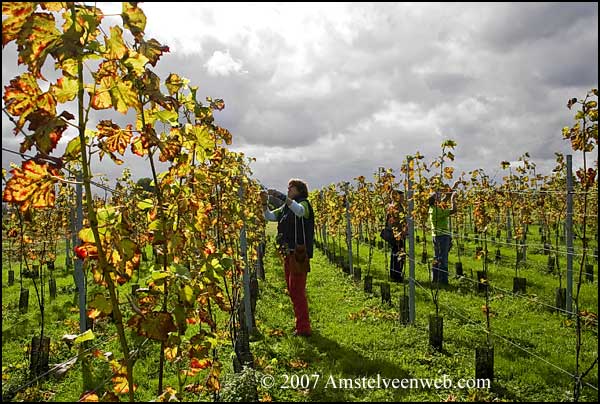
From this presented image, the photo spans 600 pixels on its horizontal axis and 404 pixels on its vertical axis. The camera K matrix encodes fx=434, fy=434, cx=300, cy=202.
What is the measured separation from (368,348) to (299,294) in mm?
1083

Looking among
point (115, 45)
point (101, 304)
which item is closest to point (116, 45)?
point (115, 45)

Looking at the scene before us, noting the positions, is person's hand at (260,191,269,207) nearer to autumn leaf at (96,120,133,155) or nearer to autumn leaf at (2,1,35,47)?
autumn leaf at (96,120,133,155)

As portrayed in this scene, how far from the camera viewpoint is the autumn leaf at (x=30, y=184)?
139 centimetres

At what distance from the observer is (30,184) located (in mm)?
1414

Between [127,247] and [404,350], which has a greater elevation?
[127,247]

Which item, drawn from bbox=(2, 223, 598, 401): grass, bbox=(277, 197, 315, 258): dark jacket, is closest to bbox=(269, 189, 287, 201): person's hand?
bbox=(277, 197, 315, 258): dark jacket

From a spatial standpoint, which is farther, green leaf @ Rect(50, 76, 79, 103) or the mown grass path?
the mown grass path

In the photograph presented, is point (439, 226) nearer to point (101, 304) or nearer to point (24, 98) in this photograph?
point (101, 304)

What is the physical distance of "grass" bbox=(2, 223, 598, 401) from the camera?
4.23 m

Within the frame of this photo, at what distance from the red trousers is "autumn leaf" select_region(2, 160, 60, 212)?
167 inches

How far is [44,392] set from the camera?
427 centimetres

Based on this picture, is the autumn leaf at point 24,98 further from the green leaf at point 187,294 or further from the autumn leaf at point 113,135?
the green leaf at point 187,294

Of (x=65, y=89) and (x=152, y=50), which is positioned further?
(x=152, y=50)

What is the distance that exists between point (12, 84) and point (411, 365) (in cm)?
460
